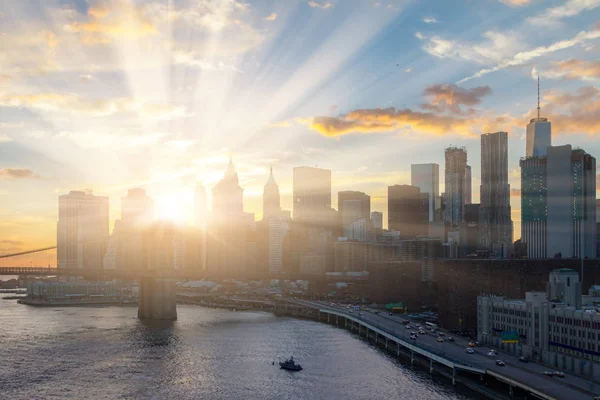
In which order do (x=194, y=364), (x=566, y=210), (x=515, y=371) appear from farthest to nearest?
(x=566, y=210) → (x=194, y=364) → (x=515, y=371)

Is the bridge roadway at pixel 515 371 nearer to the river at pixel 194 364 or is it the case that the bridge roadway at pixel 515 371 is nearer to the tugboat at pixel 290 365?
the river at pixel 194 364

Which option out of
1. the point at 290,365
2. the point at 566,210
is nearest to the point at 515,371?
the point at 290,365

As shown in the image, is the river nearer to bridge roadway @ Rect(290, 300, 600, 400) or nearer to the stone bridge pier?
bridge roadway @ Rect(290, 300, 600, 400)

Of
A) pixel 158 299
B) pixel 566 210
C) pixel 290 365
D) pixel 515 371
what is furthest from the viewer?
pixel 566 210

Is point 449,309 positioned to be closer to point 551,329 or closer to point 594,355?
point 551,329

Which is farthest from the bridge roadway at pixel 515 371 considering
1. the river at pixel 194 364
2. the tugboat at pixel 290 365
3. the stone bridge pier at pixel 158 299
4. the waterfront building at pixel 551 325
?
the stone bridge pier at pixel 158 299

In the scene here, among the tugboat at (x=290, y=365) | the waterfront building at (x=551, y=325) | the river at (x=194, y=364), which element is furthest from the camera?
the tugboat at (x=290, y=365)

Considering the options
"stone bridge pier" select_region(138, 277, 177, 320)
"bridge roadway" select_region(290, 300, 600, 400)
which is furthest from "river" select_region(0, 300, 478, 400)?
"stone bridge pier" select_region(138, 277, 177, 320)

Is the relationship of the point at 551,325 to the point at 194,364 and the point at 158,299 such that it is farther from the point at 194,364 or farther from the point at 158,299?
the point at 158,299
